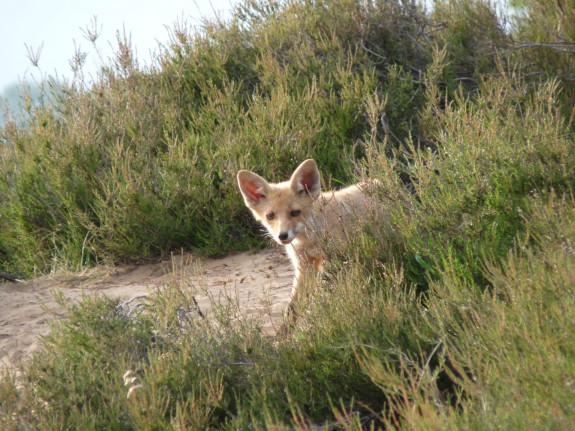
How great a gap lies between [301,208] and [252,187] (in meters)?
0.51

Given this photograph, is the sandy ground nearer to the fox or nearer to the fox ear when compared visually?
the fox

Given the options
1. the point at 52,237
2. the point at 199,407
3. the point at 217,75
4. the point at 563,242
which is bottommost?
the point at 199,407

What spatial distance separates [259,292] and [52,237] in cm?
263

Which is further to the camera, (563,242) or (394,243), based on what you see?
(394,243)

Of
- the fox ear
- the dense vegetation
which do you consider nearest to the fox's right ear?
the fox ear

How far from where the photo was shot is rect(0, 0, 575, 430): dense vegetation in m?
2.74

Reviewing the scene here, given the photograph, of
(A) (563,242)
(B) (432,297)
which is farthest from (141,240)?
(A) (563,242)

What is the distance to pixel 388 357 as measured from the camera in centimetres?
304

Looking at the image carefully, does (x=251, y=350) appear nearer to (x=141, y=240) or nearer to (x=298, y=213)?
(x=298, y=213)

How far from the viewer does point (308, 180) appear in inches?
197

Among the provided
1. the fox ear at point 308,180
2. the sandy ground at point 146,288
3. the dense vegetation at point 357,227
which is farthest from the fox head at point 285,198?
the sandy ground at point 146,288

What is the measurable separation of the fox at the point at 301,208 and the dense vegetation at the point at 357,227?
0.72 ft

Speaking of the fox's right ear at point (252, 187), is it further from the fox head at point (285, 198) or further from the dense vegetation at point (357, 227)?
the dense vegetation at point (357, 227)

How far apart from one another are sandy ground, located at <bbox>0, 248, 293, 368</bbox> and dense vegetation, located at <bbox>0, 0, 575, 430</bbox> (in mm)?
269
